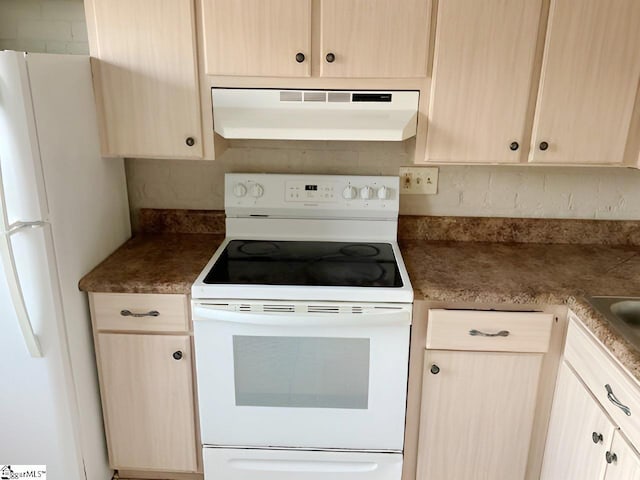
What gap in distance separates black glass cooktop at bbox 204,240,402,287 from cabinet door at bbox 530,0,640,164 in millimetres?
650

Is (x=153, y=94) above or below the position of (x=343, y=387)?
above

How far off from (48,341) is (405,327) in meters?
1.09

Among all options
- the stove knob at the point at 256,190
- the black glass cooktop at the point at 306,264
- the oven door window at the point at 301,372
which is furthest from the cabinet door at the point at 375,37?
the oven door window at the point at 301,372

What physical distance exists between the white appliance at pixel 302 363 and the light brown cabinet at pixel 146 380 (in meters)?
0.08

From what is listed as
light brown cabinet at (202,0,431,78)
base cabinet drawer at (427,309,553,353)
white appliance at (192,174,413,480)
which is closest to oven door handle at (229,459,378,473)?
white appliance at (192,174,413,480)

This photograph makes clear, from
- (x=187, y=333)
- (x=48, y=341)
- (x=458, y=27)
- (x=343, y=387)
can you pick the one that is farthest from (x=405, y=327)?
(x=48, y=341)

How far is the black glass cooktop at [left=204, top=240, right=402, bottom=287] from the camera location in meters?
1.58

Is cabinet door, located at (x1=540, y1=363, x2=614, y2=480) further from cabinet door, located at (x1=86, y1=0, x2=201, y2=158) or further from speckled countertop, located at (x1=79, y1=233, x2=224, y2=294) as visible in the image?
cabinet door, located at (x1=86, y1=0, x2=201, y2=158)

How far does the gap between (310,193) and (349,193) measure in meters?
0.16

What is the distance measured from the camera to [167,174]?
6.60 ft

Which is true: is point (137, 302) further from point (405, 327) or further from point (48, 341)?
point (405, 327)

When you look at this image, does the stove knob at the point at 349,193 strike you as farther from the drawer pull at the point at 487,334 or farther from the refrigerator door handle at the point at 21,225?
the refrigerator door handle at the point at 21,225

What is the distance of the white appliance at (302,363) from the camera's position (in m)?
1.51

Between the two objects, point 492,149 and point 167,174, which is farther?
point 167,174
